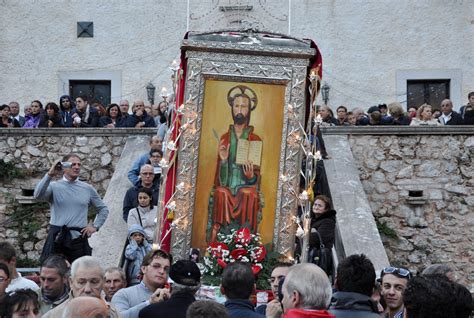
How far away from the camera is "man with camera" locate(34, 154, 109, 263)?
35.1 ft

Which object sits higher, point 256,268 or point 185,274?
point 185,274

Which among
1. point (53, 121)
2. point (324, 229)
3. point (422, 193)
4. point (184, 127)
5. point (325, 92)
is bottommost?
point (324, 229)

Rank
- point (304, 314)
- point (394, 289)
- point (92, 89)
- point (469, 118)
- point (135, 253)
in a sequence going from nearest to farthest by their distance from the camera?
point (304, 314) < point (394, 289) < point (135, 253) < point (469, 118) < point (92, 89)

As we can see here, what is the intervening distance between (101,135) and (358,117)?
14.0ft

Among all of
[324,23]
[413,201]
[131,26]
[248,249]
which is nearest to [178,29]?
[131,26]

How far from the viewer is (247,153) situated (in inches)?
438

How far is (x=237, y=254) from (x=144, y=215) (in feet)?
4.09

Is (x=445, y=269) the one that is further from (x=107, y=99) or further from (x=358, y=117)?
(x=107, y=99)

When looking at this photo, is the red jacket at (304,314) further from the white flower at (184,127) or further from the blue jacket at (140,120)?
the blue jacket at (140,120)

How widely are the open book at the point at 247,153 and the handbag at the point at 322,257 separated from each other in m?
1.31

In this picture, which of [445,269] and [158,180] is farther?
[158,180]

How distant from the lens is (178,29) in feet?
64.0

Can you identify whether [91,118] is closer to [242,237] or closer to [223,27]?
[223,27]

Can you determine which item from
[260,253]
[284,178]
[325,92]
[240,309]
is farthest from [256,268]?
[325,92]
